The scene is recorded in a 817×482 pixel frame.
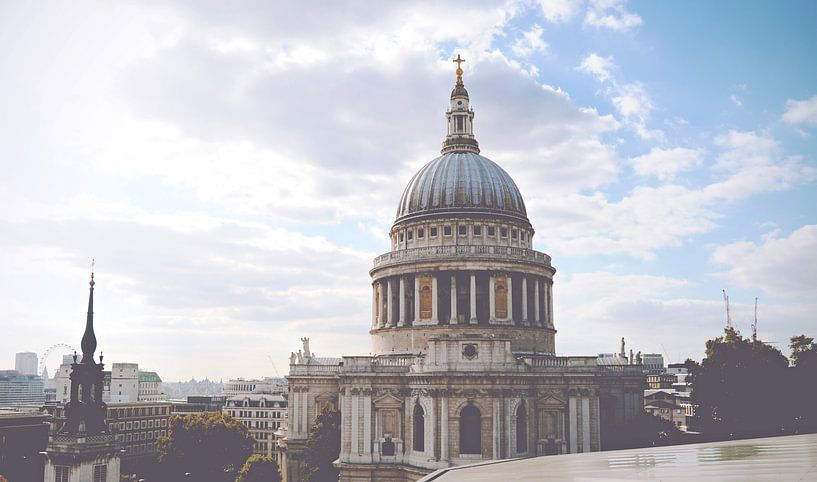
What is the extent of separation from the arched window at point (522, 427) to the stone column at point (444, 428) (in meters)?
6.25

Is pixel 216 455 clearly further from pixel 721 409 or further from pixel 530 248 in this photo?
pixel 721 409

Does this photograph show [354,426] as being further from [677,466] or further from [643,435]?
[677,466]

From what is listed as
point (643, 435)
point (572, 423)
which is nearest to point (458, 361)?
point (572, 423)

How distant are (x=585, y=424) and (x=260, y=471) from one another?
3266 centimetres

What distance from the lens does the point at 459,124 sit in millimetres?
93625

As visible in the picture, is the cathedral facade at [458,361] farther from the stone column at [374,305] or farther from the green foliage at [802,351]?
the green foliage at [802,351]

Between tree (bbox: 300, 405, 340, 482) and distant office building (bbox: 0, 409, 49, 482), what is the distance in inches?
1562

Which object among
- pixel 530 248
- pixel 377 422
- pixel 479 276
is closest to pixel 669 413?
pixel 530 248

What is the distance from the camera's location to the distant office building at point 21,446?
9275cm

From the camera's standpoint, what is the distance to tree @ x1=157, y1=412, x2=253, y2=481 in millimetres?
90125

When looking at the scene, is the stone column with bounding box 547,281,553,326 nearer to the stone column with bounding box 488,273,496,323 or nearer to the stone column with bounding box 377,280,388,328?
the stone column with bounding box 488,273,496,323

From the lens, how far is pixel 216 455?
9069 cm

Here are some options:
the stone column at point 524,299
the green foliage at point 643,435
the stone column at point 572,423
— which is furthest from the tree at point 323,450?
the green foliage at point 643,435

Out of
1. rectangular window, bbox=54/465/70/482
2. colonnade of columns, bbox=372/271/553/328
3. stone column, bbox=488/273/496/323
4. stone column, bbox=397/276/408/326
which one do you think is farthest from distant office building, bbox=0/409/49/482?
stone column, bbox=488/273/496/323
